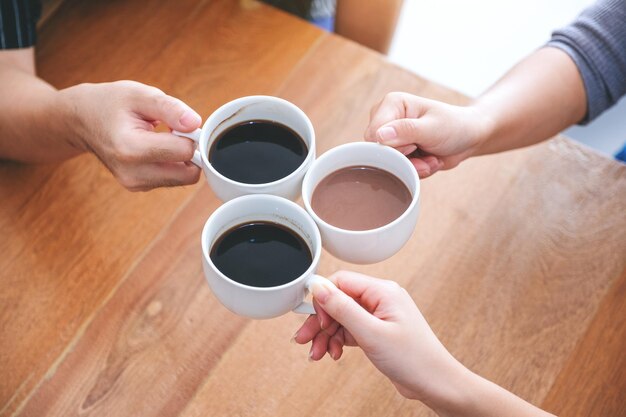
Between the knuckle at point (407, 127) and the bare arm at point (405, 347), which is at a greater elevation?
the knuckle at point (407, 127)

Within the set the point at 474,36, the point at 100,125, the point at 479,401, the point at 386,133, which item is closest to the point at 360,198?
the point at 386,133

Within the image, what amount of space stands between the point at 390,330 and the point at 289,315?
25cm

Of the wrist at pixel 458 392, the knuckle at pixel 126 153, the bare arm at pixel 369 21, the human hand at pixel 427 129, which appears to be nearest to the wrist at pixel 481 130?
the human hand at pixel 427 129

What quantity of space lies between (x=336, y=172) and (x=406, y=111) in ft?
0.56

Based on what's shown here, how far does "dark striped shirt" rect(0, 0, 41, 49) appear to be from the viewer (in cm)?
124

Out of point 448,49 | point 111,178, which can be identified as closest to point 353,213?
point 111,178

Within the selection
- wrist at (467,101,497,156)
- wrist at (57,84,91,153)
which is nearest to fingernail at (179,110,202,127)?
wrist at (57,84,91,153)

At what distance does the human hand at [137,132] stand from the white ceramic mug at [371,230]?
0.63 ft

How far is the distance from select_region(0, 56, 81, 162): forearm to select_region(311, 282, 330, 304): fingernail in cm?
56

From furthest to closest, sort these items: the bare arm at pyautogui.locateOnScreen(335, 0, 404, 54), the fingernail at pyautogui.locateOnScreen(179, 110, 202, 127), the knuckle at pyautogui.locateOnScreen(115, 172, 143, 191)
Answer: the bare arm at pyautogui.locateOnScreen(335, 0, 404, 54) → the knuckle at pyautogui.locateOnScreen(115, 172, 143, 191) → the fingernail at pyautogui.locateOnScreen(179, 110, 202, 127)

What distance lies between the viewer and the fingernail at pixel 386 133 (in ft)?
3.16

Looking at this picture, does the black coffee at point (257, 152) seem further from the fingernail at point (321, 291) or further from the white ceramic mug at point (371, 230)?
the fingernail at point (321, 291)

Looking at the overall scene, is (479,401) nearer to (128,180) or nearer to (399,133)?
(399,133)

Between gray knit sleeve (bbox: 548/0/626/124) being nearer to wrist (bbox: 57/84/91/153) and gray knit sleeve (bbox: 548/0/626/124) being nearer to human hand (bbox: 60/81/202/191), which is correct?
human hand (bbox: 60/81/202/191)
